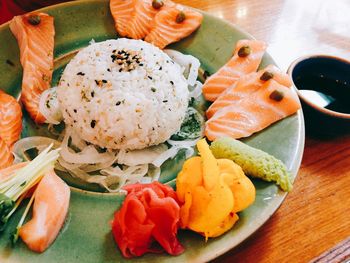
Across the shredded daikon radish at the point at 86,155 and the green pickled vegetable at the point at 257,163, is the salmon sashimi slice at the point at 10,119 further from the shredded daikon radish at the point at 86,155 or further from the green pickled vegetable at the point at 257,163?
the green pickled vegetable at the point at 257,163

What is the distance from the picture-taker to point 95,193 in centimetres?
175

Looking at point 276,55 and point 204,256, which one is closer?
point 204,256

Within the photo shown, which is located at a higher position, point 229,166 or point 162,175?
point 229,166

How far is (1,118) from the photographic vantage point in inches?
78.0

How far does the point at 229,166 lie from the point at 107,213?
572mm

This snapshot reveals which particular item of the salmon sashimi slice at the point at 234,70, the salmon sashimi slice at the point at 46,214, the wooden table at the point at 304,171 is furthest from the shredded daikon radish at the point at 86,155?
the wooden table at the point at 304,171

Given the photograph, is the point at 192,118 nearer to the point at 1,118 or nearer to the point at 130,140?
the point at 130,140

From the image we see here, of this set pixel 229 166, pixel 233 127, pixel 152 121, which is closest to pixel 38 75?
pixel 152 121

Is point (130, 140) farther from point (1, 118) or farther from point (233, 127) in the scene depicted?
point (1, 118)

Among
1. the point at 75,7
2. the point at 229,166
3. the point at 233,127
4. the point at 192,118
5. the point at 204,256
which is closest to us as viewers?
the point at 204,256

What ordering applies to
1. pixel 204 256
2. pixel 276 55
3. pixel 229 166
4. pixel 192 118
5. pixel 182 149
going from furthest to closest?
pixel 276 55
pixel 192 118
pixel 182 149
pixel 229 166
pixel 204 256

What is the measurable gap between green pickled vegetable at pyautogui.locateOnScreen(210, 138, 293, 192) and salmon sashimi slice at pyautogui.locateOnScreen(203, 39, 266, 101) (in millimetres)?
593

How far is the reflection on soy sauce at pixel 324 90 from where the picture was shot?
2150 millimetres

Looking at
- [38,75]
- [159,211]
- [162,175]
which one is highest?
[159,211]
